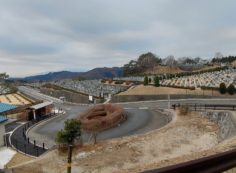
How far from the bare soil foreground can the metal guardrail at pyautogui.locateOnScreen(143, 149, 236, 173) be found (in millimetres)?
15170

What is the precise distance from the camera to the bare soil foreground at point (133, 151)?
22922mm

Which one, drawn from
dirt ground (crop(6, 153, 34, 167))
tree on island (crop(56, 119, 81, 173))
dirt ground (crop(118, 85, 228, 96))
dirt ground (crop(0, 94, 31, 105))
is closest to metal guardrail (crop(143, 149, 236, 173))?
tree on island (crop(56, 119, 81, 173))

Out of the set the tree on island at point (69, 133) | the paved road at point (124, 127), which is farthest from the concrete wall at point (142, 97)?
the tree on island at point (69, 133)

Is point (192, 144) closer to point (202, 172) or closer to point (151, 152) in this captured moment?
point (151, 152)

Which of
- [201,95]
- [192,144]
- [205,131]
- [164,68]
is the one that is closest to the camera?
[192,144]

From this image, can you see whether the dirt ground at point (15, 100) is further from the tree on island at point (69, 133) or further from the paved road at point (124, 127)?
the tree on island at point (69, 133)

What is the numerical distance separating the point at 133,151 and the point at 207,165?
20.9 metres

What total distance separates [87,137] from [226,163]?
94.9 feet

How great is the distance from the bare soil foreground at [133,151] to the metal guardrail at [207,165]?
49.8 ft

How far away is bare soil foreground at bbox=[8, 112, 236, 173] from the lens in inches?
902

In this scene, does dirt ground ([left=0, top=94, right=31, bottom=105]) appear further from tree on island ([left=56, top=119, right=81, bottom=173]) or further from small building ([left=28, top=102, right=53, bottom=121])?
tree on island ([left=56, top=119, right=81, bottom=173])

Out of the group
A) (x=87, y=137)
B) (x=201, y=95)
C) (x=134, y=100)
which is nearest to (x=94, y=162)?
(x=87, y=137)

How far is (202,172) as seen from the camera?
190 inches

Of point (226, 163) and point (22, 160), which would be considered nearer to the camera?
point (226, 163)
